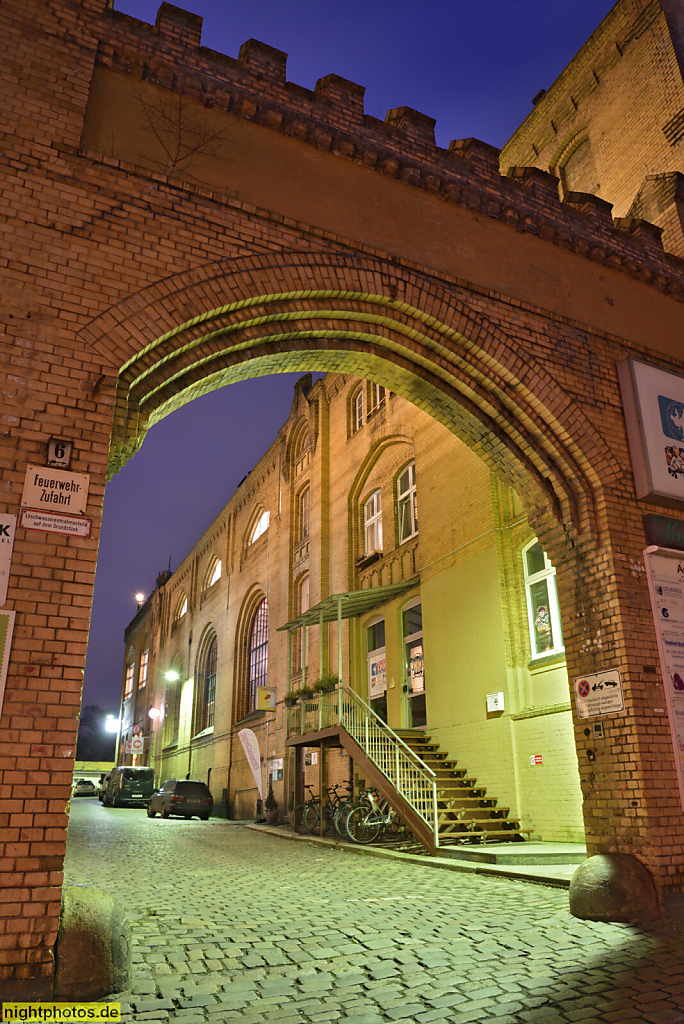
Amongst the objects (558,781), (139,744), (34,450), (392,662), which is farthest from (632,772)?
(139,744)

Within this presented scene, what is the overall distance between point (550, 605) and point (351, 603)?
5.78 meters

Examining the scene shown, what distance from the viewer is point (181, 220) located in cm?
598

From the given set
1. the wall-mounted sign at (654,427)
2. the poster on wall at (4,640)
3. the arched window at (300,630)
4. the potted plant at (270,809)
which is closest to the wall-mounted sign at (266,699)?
the arched window at (300,630)

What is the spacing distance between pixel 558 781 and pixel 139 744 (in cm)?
3112

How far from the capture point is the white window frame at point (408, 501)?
1683cm

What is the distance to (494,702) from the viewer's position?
1230 centimetres

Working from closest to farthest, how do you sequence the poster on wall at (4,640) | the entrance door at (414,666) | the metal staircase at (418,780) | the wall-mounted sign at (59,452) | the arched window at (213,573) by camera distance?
the poster on wall at (4,640) → the wall-mounted sign at (59,452) → the metal staircase at (418,780) → the entrance door at (414,666) → the arched window at (213,573)

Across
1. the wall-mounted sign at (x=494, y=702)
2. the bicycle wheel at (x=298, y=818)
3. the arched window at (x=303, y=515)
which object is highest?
the arched window at (x=303, y=515)

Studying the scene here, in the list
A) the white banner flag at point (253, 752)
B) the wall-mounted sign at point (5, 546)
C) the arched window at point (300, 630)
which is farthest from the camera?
the white banner flag at point (253, 752)

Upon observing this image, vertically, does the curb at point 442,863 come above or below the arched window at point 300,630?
below

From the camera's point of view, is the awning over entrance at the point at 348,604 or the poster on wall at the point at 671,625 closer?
the poster on wall at the point at 671,625

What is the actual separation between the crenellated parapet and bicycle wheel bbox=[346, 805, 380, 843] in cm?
1021

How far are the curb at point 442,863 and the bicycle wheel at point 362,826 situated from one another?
304 millimetres

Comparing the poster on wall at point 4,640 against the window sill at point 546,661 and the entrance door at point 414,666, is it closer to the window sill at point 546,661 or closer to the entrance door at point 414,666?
the window sill at point 546,661
